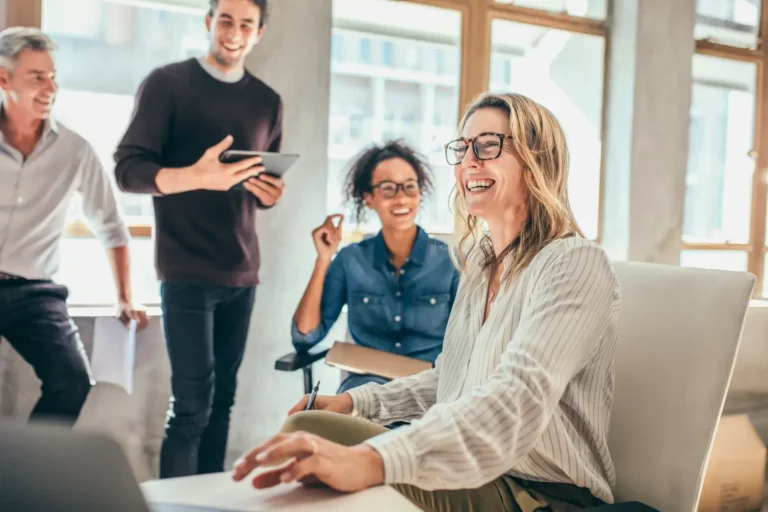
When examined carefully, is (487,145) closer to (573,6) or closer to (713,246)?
(573,6)

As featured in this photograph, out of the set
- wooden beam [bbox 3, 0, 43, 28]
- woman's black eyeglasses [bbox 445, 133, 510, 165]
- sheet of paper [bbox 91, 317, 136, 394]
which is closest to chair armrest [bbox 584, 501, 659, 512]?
woman's black eyeglasses [bbox 445, 133, 510, 165]

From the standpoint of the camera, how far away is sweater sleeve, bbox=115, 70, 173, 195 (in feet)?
7.84

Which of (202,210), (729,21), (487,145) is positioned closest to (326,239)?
(202,210)

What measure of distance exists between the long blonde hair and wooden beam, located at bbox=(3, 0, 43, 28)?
1878 mm

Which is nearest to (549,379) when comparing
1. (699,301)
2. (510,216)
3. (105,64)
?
(699,301)

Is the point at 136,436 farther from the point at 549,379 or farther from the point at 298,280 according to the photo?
the point at 549,379

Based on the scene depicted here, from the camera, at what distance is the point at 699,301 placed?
1.08m

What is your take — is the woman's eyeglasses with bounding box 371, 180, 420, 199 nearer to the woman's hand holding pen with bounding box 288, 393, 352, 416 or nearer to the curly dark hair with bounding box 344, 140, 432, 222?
the curly dark hair with bounding box 344, 140, 432, 222

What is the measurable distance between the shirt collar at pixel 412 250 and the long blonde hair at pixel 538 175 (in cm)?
107

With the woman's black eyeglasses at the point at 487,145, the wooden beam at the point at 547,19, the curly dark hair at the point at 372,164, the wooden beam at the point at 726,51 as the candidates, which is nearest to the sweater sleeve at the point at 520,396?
the woman's black eyeglasses at the point at 487,145

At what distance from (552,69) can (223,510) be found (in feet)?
11.4

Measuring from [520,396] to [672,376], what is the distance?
30cm

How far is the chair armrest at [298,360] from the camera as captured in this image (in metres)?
2.19

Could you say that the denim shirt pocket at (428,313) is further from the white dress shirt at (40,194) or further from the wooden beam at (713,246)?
the wooden beam at (713,246)
